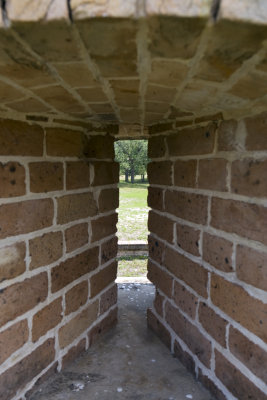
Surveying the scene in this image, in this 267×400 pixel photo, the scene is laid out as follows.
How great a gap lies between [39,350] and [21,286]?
330 mm

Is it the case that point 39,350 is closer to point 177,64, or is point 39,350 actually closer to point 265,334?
point 265,334

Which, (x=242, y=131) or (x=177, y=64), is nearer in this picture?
(x=177, y=64)

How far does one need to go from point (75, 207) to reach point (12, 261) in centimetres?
41

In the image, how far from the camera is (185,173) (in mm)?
1345

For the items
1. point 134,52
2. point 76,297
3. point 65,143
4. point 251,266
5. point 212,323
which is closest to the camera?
point 134,52

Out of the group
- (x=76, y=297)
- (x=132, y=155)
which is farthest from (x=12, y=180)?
(x=132, y=155)

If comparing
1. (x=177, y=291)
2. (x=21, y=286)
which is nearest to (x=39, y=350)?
(x=21, y=286)

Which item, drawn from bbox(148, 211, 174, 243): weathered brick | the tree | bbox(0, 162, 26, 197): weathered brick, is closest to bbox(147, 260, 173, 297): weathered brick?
bbox(148, 211, 174, 243): weathered brick

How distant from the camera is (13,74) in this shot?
662 millimetres

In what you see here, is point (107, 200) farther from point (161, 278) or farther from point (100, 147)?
point (161, 278)

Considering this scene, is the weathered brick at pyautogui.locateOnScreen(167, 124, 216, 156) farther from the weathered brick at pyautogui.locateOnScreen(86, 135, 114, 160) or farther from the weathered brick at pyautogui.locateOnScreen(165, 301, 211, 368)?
the weathered brick at pyautogui.locateOnScreen(165, 301, 211, 368)

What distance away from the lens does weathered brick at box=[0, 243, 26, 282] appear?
3.37ft

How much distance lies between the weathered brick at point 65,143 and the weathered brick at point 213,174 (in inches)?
23.3

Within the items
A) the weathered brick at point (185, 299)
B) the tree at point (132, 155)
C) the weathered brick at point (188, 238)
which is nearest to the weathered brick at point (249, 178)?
the weathered brick at point (188, 238)
